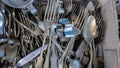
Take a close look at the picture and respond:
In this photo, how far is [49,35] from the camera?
64 centimetres

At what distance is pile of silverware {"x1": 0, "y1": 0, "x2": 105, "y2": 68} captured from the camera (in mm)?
623

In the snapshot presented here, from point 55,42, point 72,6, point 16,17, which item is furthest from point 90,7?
point 16,17

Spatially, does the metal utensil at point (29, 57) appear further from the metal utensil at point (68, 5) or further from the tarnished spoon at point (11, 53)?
the metal utensil at point (68, 5)

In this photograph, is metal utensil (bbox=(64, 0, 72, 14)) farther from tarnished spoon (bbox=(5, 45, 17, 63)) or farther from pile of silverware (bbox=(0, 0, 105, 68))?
tarnished spoon (bbox=(5, 45, 17, 63))

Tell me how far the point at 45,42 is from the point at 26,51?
83 millimetres

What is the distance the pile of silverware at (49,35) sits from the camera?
623mm

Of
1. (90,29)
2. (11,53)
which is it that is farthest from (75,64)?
(11,53)

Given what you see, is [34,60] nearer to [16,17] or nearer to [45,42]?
[45,42]

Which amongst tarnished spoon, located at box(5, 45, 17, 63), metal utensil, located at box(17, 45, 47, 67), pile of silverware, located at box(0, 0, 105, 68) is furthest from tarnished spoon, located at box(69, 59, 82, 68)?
tarnished spoon, located at box(5, 45, 17, 63)

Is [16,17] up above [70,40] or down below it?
above

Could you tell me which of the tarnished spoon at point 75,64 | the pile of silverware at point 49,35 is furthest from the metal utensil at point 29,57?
the tarnished spoon at point 75,64

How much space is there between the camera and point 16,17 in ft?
2.18

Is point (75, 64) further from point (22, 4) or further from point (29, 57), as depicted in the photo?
point (22, 4)

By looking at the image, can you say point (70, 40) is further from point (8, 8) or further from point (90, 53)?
point (8, 8)
